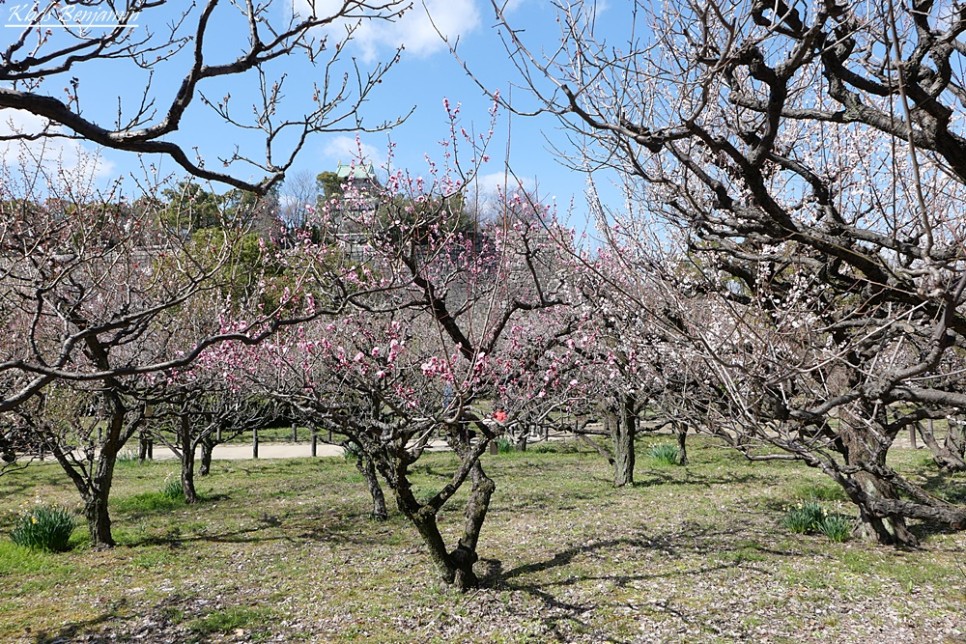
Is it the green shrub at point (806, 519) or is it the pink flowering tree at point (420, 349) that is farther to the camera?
the green shrub at point (806, 519)

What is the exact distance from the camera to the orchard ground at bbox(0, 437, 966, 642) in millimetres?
5539

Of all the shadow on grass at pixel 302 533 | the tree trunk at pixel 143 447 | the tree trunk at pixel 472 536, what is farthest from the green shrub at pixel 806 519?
the tree trunk at pixel 143 447

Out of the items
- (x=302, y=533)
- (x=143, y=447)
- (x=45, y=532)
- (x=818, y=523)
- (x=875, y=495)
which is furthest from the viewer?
(x=143, y=447)

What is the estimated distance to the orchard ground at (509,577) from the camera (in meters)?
5.54

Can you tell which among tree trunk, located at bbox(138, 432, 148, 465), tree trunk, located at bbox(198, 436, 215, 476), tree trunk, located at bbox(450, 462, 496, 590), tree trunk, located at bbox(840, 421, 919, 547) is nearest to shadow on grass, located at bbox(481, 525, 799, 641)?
tree trunk, located at bbox(450, 462, 496, 590)

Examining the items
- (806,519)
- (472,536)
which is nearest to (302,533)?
(472,536)

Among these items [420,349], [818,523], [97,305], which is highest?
[97,305]

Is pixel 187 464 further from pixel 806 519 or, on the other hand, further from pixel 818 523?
pixel 818 523

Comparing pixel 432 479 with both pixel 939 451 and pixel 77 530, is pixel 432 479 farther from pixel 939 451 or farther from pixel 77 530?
pixel 939 451

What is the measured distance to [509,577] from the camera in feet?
22.1

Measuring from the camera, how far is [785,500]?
10766 mm

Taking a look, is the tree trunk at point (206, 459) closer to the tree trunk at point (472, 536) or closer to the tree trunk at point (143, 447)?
the tree trunk at point (143, 447)

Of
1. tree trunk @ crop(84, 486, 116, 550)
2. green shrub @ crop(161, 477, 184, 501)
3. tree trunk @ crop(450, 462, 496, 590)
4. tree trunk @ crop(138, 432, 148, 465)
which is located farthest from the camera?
tree trunk @ crop(138, 432, 148, 465)

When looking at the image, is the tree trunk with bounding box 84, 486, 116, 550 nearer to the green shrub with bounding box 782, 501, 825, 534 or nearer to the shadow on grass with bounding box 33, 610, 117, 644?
the shadow on grass with bounding box 33, 610, 117, 644
